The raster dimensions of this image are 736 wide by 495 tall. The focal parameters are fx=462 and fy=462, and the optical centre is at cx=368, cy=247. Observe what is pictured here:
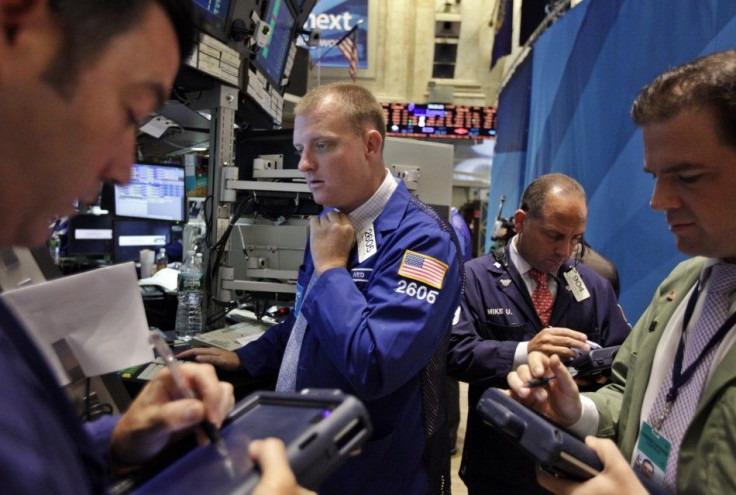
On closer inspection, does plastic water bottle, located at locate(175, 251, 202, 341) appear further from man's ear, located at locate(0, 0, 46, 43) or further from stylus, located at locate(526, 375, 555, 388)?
man's ear, located at locate(0, 0, 46, 43)

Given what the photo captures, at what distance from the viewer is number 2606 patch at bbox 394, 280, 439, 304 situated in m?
1.12

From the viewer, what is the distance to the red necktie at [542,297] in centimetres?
184

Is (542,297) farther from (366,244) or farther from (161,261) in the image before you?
(161,261)

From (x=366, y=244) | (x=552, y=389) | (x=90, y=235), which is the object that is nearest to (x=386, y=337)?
(x=366, y=244)

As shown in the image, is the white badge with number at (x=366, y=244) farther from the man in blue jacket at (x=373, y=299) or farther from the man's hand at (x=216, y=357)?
the man's hand at (x=216, y=357)

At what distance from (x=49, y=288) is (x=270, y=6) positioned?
2.18m

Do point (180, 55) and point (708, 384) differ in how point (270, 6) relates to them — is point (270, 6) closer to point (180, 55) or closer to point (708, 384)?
point (180, 55)

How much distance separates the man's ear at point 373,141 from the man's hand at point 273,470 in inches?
38.2

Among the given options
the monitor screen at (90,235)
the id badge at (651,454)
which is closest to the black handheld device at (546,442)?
the id badge at (651,454)

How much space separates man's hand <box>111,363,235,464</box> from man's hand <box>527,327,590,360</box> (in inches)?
42.3

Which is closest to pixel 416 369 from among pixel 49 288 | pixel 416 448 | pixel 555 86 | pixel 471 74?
pixel 416 448

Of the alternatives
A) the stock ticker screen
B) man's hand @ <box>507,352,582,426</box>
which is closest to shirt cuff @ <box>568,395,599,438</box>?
man's hand @ <box>507,352,582,426</box>

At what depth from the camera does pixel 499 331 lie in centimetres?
182

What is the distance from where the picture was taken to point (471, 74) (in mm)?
10688
